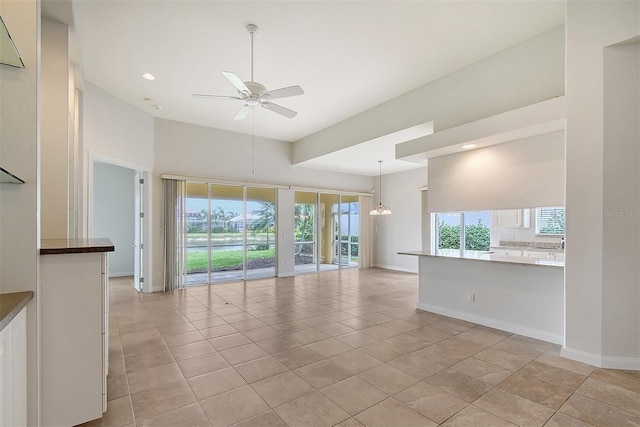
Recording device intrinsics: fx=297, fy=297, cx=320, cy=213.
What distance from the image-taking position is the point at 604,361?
2.87m

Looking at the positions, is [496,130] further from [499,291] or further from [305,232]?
[305,232]

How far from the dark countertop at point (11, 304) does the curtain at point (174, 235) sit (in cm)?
473

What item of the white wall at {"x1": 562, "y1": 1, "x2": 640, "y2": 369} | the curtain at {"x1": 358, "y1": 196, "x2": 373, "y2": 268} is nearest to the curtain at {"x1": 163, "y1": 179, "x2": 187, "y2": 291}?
the curtain at {"x1": 358, "y1": 196, "x2": 373, "y2": 268}

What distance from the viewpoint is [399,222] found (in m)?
9.16

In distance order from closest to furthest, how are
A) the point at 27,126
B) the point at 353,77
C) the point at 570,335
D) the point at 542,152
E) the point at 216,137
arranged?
the point at 27,126, the point at 570,335, the point at 542,152, the point at 353,77, the point at 216,137

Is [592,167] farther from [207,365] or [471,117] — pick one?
[207,365]

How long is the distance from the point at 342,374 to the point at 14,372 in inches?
88.9

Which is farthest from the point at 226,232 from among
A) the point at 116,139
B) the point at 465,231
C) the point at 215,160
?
the point at 465,231

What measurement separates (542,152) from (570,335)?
6.86 feet

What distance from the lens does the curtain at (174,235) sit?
20.4 feet

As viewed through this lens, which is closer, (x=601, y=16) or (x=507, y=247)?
(x=601, y=16)

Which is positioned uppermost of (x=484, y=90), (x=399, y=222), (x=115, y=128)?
(x=484, y=90)

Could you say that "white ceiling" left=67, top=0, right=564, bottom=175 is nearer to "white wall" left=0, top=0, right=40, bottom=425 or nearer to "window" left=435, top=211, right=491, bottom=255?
"white wall" left=0, top=0, right=40, bottom=425

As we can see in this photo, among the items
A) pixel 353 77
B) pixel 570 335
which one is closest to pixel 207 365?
pixel 570 335
